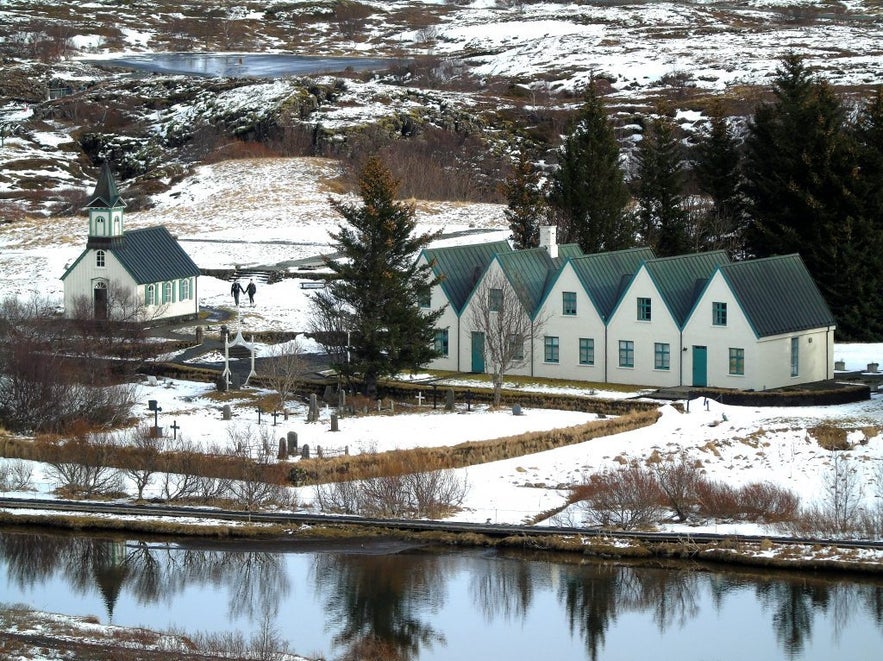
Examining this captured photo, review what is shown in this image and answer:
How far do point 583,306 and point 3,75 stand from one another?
10770 centimetres

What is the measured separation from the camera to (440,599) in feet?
128

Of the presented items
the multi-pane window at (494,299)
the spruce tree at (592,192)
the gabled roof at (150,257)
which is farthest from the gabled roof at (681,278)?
the gabled roof at (150,257)

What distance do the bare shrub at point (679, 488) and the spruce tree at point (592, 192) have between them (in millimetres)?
29171

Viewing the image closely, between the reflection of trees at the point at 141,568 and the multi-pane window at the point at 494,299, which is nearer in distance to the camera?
the reflection of trees at the point at 141,568

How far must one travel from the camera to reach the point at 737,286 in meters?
59.2

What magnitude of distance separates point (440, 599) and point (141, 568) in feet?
27.3

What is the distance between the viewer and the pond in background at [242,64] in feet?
513

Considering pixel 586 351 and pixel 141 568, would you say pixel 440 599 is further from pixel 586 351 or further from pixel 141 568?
pixel 586 351

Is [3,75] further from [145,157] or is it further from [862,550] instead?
[862,550]

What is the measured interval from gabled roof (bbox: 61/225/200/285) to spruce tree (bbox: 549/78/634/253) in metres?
17.7

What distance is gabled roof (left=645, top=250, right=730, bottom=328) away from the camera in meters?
60.0

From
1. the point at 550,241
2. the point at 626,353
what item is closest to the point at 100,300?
the point at 550,241

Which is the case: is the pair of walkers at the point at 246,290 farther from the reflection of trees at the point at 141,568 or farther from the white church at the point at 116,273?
the reflection of trees at the point at 141,568

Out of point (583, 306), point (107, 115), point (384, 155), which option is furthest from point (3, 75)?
point (583, 306)
